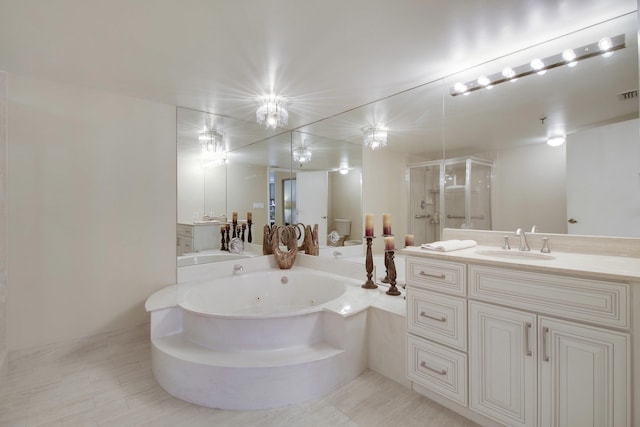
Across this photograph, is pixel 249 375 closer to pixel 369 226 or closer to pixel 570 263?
pixel 369 226

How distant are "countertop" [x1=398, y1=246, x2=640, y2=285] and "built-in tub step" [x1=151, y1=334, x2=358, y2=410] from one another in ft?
3.07

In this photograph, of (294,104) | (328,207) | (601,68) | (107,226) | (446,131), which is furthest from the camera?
(328,207)

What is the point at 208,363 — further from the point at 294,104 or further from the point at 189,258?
the point at 294,104

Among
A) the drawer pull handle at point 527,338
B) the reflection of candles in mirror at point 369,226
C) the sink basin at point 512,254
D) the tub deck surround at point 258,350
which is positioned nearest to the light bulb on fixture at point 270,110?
the reflection of candles in mirror at point 369,226

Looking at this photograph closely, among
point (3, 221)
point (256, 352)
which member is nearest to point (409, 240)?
point (256, 352)

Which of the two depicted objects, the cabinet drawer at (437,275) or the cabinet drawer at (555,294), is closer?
the cabinet drawer at (555,294)

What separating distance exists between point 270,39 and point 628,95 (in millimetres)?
2054

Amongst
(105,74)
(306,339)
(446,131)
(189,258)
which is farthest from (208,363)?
(446,131)

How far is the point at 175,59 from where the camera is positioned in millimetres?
1954

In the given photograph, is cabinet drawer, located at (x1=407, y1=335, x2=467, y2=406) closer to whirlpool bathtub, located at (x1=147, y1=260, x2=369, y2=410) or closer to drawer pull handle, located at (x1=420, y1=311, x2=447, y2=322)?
drawer pull handle, located at (x1=420, y1=311, x2=447, y2=322)

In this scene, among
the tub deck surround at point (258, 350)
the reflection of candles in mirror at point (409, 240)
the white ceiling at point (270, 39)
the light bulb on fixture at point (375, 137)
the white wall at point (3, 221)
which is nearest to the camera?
the white ceiling at point (270, 39)

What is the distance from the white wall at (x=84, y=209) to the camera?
86.0 inches

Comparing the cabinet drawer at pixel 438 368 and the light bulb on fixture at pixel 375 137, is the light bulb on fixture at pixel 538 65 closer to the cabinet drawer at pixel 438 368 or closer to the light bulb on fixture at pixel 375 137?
the light bulb on fixture at pixel 375 137

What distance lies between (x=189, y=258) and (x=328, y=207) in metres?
1.63
